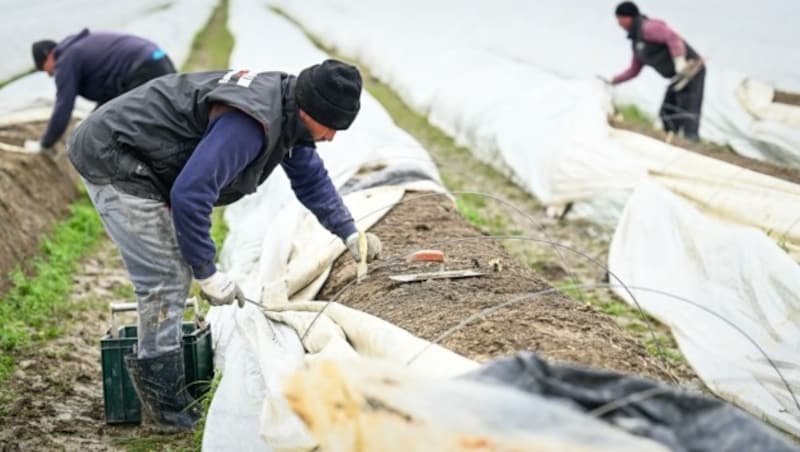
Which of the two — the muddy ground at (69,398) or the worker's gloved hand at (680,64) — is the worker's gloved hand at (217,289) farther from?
the worker's gloved hand at (680,64)

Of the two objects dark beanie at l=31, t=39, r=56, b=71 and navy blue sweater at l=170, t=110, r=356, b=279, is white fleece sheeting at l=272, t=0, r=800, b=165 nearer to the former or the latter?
dark beanie at l=31, t=39, r=56, b=71

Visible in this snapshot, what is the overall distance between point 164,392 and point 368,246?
1042 millimetres

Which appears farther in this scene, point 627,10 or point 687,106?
point 687,106

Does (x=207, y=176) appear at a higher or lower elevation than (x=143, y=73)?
higher

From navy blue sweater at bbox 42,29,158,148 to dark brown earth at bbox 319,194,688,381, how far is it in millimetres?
2614

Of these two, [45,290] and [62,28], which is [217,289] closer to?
[45,290]

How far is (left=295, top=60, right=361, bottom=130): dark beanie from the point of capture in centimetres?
326

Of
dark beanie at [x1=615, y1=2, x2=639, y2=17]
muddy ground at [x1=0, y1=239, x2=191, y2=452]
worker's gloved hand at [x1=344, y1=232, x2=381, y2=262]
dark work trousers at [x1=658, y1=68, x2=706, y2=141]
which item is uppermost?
dark beanie at [x1=615, y1=2, x2=639, y2=17]

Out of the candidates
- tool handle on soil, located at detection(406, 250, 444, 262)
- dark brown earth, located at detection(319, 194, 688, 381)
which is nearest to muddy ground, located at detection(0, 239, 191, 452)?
dark brown earth, located at detection(319, 194, 688, 381)

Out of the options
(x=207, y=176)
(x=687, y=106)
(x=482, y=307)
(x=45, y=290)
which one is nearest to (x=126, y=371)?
(x=207, y=176)

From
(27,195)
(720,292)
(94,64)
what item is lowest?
(27,195)

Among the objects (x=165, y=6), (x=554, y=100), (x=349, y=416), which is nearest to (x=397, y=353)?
(x=349, y=416)

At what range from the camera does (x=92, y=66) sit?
6.66 meters

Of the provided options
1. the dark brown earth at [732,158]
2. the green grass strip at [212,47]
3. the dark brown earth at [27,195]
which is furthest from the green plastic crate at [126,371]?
the green grass strip at [212,47]
